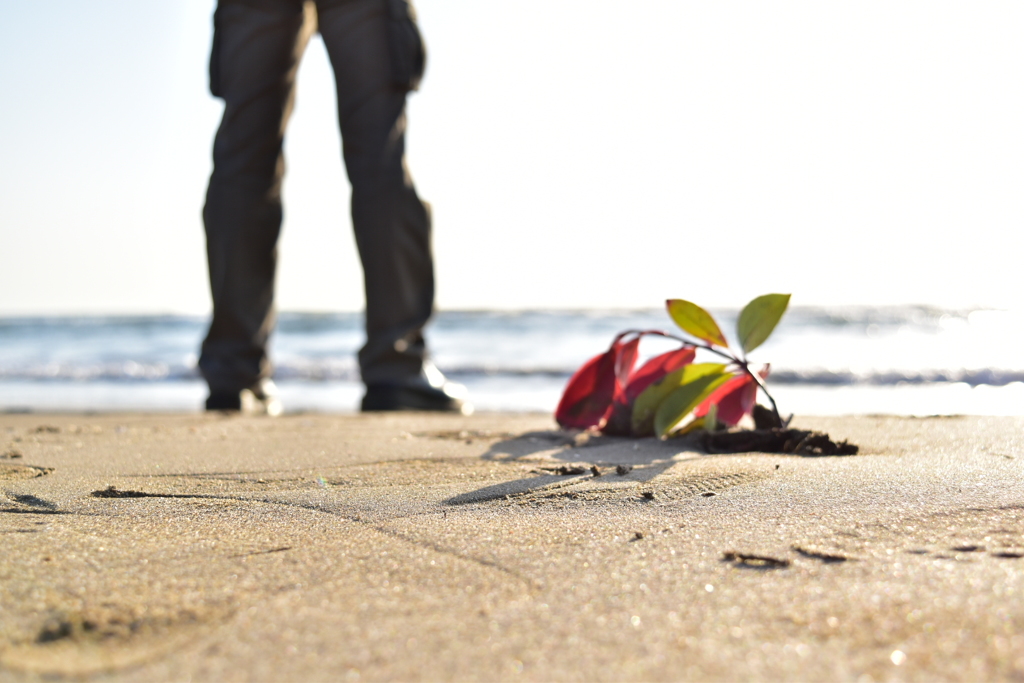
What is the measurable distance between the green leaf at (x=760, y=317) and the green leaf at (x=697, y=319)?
4cm

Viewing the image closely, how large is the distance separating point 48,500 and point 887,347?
302 inches

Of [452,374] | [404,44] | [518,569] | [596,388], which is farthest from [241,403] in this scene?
[452,374]

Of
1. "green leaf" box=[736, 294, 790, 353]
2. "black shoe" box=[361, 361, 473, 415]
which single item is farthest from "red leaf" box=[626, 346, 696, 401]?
"black shoe" box=[361, 361, 473, 415]

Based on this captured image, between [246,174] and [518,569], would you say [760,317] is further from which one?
[246,174]

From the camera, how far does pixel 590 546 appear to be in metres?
0.65

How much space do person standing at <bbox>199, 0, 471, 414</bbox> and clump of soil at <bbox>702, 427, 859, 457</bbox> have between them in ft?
3.87

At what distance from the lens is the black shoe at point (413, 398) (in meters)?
2.28

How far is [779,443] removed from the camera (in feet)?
3.81

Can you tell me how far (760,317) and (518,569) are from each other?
70 centimetres

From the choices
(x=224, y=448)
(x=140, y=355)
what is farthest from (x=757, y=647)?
(x=140, y=355)

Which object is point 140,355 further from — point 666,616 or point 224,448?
point 666,616

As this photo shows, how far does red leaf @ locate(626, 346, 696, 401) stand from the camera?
129 centimetres

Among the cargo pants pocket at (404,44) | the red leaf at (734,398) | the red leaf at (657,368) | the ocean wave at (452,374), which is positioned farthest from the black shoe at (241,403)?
the ocean wave at (452,374)

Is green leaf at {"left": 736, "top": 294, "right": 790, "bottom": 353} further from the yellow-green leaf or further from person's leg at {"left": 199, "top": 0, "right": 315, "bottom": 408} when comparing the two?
person's leg at {"left": 199, "top": 0, "right": 315, "bottom": 408}
